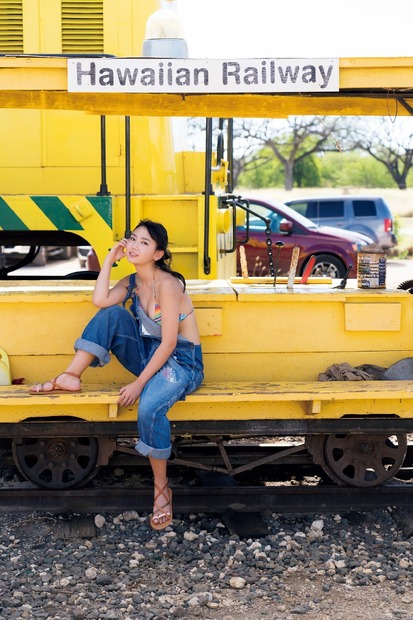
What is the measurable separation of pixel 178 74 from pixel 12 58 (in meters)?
0.84

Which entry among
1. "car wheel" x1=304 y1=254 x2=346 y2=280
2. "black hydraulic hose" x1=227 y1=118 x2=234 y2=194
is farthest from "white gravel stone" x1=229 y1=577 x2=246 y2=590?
"car wheel" x1=304 y1=254 x2=346 y2=280

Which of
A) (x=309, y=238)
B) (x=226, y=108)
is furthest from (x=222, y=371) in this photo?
(x=309, y=238)

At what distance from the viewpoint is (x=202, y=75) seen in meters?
4.40

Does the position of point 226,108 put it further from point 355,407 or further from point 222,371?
point 355,407

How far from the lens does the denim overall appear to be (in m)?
4.64

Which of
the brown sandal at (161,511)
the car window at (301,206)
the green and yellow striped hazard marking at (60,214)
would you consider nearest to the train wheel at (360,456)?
the brown sandal at (161,511)

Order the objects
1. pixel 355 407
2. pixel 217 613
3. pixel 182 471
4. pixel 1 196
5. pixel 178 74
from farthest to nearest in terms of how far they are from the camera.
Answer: pixel 1 196 < pixel 182 471 < pixel 355 407 < pixel 178 74 < pixel 217 613

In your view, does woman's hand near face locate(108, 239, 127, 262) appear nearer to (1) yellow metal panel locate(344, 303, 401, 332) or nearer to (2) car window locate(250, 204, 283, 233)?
(1) yellow metal panel locate(344, 303, 401, 332)

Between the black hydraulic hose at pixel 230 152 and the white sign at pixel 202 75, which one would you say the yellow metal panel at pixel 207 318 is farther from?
the black hydraulic hose at pixel 230 152

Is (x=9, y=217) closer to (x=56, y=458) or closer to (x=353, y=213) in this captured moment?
(x=56, y=458)

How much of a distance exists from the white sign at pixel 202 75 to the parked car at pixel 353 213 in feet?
51.6

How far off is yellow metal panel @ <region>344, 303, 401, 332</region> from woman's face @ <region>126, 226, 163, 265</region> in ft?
3.90

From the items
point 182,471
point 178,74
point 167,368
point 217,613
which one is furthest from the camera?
point 182,471

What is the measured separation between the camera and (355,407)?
16.7 ft
